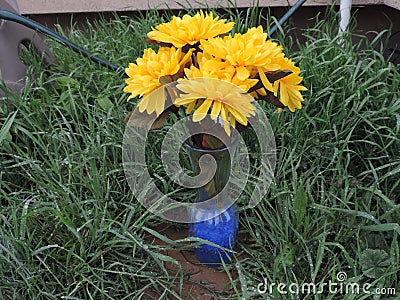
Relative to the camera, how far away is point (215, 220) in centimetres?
108

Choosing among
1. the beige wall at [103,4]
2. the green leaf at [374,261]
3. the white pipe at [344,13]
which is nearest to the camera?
the green leaf at [374,261]

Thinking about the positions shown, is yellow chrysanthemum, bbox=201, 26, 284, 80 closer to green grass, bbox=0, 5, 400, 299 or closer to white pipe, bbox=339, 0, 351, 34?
green grass, bbox=0, 5, 400, 299

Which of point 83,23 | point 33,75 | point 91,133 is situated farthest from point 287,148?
point 83,23

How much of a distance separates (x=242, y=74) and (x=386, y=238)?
23.2 inches

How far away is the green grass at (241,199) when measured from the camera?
3.48ft

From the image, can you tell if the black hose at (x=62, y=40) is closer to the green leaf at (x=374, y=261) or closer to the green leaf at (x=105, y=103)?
the green leaf at (x=105, y=103)

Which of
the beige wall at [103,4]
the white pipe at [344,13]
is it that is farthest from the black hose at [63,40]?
the beige wall at [103,4]

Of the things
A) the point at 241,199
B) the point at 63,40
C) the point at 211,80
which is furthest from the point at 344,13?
the point at 211,80

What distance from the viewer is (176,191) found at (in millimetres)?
1224

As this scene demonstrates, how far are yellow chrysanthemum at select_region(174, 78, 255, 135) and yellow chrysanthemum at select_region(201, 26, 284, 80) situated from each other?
0.11 feet

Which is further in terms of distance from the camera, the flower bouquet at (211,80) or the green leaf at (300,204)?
the green leaf at (300,204)

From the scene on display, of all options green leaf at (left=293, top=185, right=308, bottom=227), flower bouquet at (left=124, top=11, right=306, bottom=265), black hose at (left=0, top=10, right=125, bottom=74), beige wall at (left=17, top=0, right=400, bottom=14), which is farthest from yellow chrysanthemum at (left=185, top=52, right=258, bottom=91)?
beige wall at (left=17, top=0, right=400, bottom=14)

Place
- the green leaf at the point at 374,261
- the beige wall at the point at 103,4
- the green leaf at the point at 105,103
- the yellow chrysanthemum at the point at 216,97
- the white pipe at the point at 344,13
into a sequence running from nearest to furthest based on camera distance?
the yellow chrysanthemum at the point at 216,97
the green leaf at the point at 374,261
the green leaf at the point at 105,103
the white pipe at the point at 344,13
the beige wall at the point at 103,4

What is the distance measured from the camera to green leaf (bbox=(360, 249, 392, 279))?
1.01 metres
